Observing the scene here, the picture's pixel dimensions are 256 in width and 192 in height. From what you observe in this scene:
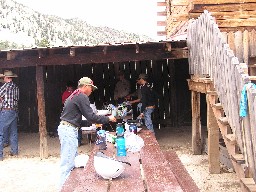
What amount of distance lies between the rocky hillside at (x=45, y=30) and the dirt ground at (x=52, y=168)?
38781 mm

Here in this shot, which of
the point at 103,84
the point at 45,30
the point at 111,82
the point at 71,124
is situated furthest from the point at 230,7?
the point at 45,30

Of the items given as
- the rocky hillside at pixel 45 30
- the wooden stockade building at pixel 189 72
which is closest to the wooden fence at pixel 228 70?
the wooden stockade building at pixel 189 72

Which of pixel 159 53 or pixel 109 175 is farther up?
pixel 159 53

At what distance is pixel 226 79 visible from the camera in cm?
585

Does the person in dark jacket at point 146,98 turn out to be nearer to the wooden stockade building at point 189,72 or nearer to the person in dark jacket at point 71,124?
the wooden stockade building at point 189,72

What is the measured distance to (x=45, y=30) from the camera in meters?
57.4

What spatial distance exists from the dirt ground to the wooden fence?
2015mm

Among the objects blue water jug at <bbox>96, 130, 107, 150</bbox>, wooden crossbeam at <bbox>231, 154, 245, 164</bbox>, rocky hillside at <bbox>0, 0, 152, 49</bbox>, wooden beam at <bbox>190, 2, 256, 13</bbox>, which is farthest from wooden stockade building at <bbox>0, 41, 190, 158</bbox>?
rocky hillside at <bbox>0, 0, 152, 49</bbox>

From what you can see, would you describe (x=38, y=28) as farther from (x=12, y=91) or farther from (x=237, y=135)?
(x=237, y=135)

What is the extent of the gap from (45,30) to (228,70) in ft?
178

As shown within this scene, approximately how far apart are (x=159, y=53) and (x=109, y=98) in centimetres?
435

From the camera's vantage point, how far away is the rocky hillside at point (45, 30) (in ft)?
174

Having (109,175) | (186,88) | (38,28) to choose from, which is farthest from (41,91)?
(38,28)

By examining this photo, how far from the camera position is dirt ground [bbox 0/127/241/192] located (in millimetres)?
7719
